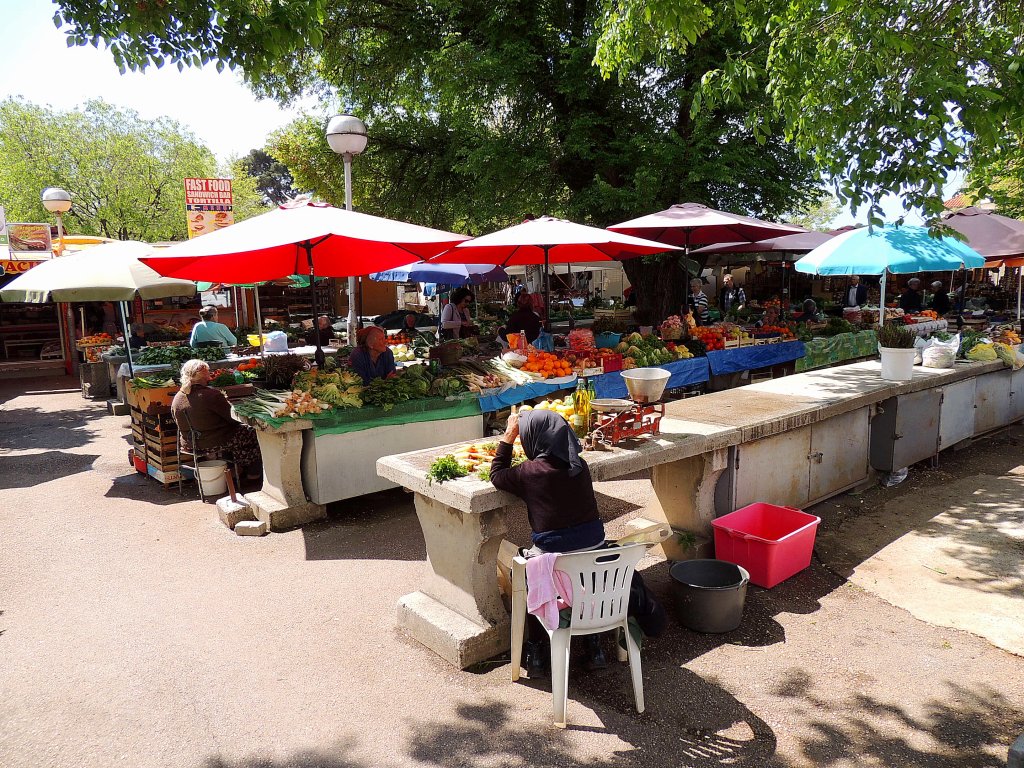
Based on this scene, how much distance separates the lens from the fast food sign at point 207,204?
1461 centimetres

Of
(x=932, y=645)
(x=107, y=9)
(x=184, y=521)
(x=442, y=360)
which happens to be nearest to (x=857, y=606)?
(x=932, y=645)

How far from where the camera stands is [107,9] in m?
4.94

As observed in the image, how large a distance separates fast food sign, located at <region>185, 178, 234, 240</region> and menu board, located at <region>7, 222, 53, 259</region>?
5.32m

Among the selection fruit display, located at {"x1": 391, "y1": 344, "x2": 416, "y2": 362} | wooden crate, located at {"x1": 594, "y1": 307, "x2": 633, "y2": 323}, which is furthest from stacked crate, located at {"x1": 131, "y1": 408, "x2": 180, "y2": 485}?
wooden crate, located at {"x1": 594, "y1": 307, "x2": 633, "y2": 323}

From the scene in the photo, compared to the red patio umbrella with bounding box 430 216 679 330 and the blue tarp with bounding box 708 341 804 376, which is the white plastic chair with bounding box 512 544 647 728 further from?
the blue tarp with bounding box 708 341 804 376

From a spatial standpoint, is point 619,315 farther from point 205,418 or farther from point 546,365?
point 205,418

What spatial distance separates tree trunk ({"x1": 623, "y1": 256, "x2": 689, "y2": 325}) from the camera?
1538 cm

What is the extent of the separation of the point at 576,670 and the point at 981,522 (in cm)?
467

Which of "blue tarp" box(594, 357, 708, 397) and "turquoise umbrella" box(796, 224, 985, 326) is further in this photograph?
"blue tarp" box(594, 357, 708, 397)

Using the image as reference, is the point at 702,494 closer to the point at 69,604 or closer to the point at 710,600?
the point at 710,600

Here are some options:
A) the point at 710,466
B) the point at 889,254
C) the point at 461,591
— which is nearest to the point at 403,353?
the point at 710,466

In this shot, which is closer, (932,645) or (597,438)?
(932,645)

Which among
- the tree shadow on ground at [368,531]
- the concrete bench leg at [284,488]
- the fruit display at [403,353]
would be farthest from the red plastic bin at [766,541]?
the fruit display at [403,353]

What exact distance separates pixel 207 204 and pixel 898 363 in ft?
44.7
